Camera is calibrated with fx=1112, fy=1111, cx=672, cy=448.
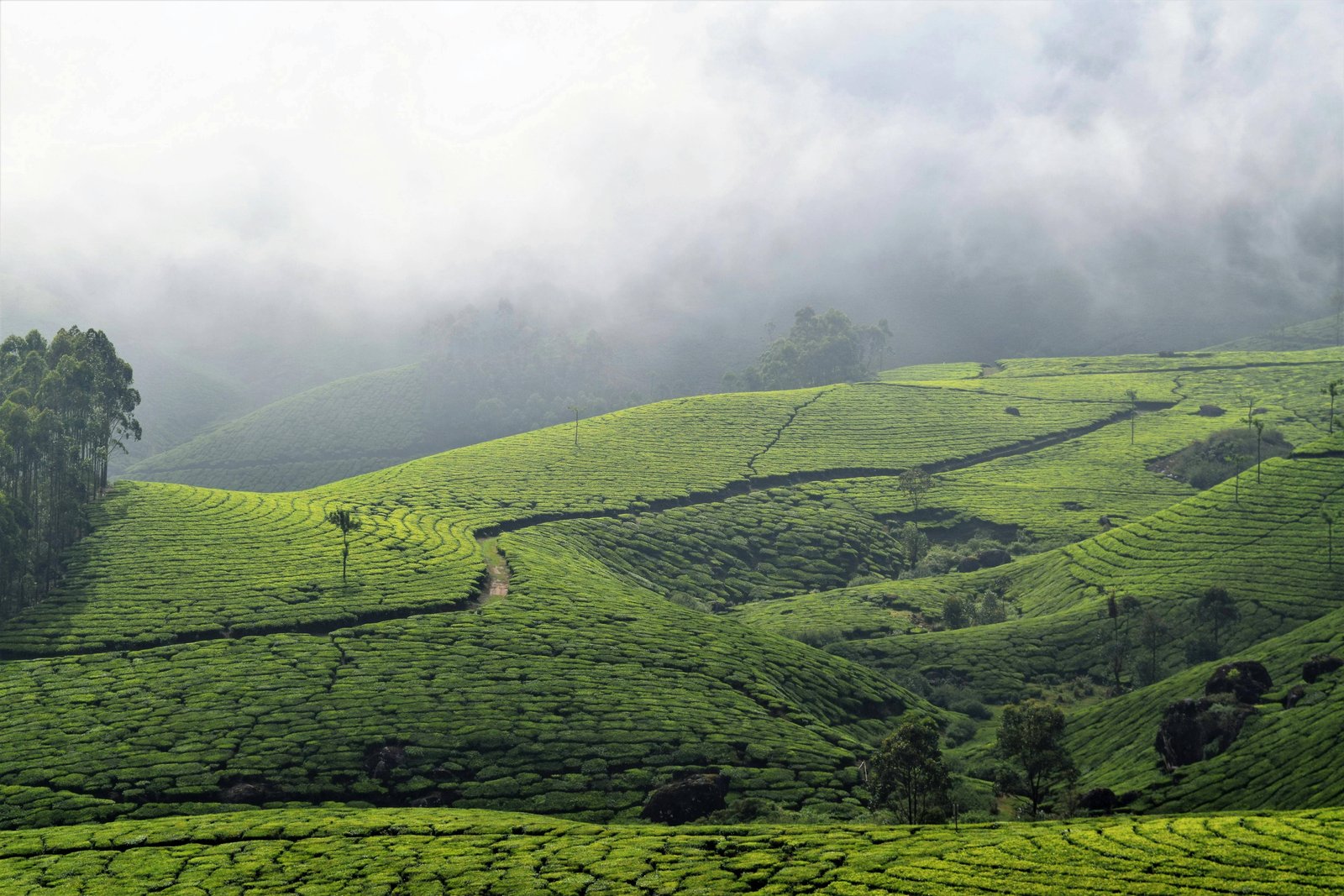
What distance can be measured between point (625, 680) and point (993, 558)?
62.2 m

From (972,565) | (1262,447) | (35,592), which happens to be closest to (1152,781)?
(972,565)

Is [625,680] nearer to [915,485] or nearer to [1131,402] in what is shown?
[915,485]

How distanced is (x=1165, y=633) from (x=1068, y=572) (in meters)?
19.3

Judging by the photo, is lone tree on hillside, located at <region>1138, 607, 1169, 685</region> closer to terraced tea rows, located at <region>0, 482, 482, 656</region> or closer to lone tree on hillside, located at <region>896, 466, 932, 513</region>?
terraced tea rows, located at <region>0, 482, 482, 656</region>

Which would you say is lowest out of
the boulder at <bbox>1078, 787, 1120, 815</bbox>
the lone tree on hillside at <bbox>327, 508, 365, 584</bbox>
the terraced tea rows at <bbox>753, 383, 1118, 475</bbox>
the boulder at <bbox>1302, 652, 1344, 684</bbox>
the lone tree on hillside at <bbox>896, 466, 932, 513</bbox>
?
the boulder at <bbox>1078, 787, 1120, 815</bbox>

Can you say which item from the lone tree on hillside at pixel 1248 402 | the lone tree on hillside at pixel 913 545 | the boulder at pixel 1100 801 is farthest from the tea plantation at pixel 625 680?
the lone tree on hillside at pixel 1248 402

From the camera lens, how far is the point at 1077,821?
49.4 m

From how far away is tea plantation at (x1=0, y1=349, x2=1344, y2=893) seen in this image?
45.7 metres

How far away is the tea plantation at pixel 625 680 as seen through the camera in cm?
4566

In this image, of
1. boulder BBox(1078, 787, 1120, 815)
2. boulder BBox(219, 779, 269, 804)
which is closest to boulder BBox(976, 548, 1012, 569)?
boulder BBox(1078, 787, 1120, 815)

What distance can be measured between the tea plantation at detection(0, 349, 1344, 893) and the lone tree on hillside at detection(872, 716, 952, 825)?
2670 millimetres

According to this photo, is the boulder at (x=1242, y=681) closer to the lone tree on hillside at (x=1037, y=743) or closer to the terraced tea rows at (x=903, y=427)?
the lone tree on hillside at (x=1037, y=743)

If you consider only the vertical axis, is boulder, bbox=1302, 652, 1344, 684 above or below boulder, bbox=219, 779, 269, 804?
above

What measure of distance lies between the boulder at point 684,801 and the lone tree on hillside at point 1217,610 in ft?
152
